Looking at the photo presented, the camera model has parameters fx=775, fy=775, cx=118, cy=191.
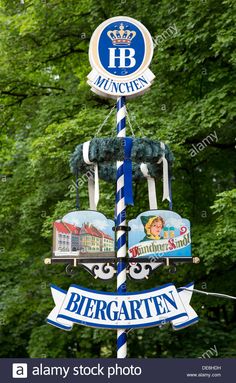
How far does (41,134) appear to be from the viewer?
53.4 feet

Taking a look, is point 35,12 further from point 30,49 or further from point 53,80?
point 53,80

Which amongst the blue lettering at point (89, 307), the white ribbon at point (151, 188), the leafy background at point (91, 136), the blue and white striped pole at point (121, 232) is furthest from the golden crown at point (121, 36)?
the leafy background at point (91, 136)

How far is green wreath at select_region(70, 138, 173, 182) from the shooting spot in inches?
320

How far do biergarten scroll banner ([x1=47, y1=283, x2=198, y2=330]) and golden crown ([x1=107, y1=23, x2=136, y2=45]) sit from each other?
265cm

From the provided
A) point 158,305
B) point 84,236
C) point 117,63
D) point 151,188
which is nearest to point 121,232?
point 84,236

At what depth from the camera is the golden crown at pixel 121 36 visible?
8.30m

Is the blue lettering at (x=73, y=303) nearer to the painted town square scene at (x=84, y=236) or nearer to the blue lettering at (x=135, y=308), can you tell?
the painted town square scene at (x=84, y=236)

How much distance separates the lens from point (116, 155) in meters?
8.15

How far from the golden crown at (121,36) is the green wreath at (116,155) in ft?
3.47

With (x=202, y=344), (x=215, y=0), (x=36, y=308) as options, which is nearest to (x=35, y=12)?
(x=215, y=0)

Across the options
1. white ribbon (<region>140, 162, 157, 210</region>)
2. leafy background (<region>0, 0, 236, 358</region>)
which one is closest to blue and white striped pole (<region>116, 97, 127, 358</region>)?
white ribbon (<region>140, 162, 157, 210</region>)

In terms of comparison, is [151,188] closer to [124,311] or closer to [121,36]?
[124,311]

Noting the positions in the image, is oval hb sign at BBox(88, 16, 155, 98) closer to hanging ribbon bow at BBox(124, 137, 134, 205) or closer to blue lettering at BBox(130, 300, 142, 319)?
hanging ribbon bow at BBox(124, 137, 134, 205)

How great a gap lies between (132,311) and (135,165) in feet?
5.87
